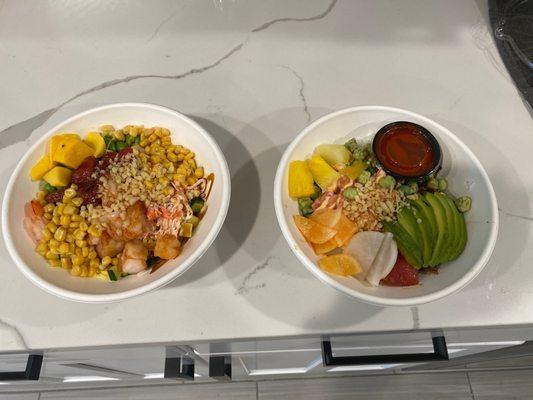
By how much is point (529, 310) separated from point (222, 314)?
69 centimetres

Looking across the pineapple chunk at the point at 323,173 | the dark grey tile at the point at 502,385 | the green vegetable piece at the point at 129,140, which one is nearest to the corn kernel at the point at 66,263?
the green vegetable piece at the point at 129,140

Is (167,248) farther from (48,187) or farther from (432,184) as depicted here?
(432,184)

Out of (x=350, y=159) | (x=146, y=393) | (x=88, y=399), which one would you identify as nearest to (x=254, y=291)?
(x=350, y=159)

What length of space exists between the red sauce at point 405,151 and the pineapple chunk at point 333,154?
8cm

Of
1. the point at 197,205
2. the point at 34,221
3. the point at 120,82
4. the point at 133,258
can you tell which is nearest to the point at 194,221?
the point at 197,205

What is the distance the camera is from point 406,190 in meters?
0.95

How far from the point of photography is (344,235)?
0.90 meters

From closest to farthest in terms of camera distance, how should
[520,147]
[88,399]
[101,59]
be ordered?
[520,147] < [101,59] < [88,399]

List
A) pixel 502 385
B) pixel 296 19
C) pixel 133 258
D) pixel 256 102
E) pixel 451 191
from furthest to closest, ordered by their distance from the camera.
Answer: pixel 502 385 → pixel 296 19 → pixel 256 102 → pixel 451 191 → pixel 133 258

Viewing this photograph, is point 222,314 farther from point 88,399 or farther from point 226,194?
point 88,399

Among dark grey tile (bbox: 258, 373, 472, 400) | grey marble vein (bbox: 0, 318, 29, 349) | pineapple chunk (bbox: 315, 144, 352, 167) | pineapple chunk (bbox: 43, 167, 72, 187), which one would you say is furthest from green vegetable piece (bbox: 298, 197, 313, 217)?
dark grey tile (bbox: 258, 373, 472, 400)

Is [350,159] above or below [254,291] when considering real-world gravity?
above

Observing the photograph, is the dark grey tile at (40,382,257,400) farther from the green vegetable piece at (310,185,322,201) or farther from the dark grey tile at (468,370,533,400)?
the green vegetable piece at (310,185,322,201)

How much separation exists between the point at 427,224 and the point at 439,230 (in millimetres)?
28
